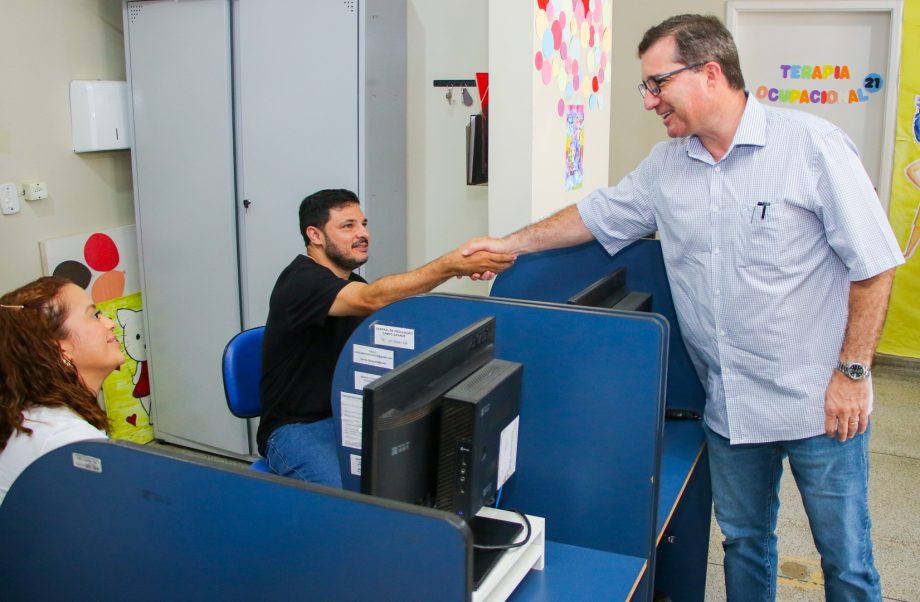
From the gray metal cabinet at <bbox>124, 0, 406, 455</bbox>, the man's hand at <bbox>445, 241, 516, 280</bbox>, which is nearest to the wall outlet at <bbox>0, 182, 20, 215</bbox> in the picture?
the gray metal cabinet at <bbox>124, 0, 406, 455</bbox>

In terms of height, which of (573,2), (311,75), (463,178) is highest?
(573,2)

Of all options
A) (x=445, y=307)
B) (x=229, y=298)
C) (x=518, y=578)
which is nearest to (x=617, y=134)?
(x=229, y=298)

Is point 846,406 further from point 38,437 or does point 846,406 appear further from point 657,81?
point 38,437

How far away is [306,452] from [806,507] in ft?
4.14

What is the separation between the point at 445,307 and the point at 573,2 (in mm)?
1625

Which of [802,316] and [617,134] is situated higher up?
[617,134]

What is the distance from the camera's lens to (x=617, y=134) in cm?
505

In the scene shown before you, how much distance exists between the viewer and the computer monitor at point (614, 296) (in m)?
2.04

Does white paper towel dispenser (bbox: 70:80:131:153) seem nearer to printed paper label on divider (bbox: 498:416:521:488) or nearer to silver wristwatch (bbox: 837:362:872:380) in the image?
printed paper label on divider (bbox: 498:416:521:488)

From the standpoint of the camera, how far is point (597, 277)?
2.50 metres

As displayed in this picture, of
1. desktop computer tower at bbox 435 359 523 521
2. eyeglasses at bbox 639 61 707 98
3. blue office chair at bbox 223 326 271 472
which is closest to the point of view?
desktop computer tower at bbox 435 359 523 521

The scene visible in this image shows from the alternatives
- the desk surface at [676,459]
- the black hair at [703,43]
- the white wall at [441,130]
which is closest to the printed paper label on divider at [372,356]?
the desk surface at [676,459]

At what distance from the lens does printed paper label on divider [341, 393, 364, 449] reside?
1902 millimetres

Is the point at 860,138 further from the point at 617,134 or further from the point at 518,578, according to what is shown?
the point at 518,578
